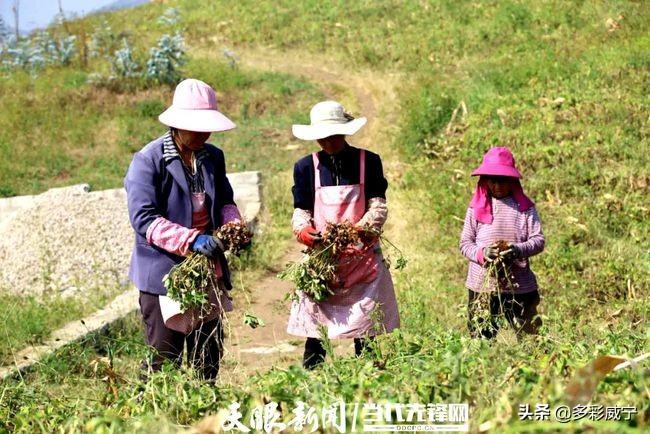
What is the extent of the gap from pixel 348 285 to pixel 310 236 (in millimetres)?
349

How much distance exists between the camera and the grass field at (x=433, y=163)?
297 cm

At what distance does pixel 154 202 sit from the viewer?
3.96 m

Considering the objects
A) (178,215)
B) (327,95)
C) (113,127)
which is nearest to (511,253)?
(178,215)

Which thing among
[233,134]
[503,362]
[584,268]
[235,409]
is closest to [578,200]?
[584,268]

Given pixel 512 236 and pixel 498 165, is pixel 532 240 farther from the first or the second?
pixel 498 165

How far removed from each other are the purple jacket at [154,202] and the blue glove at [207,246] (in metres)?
0.15

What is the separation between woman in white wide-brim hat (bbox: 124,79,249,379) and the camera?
12.9ft

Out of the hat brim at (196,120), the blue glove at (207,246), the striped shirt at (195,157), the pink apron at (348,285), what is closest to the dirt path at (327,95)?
the pink apron at (348,285)

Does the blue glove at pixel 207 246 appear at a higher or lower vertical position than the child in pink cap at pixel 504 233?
higher

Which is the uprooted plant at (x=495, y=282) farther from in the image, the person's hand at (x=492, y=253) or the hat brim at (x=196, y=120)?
the hat brim at (x=196, y=120)

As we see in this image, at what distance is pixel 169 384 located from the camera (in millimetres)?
3277

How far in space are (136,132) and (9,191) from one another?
2.59 m

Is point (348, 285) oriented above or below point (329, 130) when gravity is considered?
below

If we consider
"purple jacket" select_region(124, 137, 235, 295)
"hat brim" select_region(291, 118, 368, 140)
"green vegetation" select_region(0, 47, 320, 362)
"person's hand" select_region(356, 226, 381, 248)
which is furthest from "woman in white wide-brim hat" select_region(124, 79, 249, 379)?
"green vegetation" select_region(0, 47, 320, 362)
